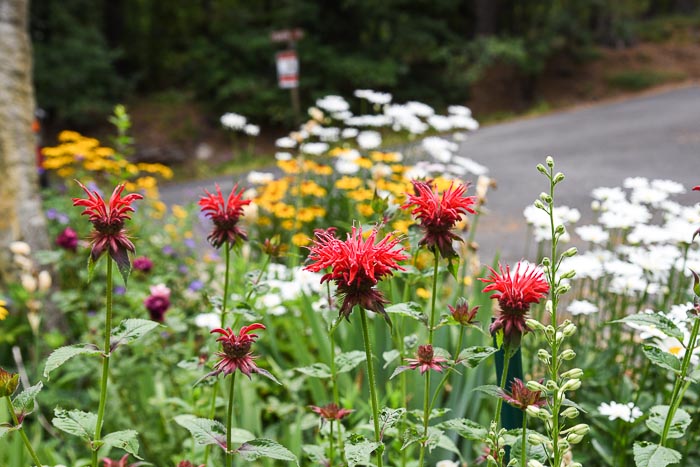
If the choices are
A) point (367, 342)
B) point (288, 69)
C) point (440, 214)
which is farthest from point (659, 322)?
point (288, 69)

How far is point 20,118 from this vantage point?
3.69m

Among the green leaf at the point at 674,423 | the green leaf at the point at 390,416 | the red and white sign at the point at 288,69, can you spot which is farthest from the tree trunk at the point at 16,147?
the red and white sign at the point at 288,69

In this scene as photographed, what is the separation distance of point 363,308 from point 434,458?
1097 mm

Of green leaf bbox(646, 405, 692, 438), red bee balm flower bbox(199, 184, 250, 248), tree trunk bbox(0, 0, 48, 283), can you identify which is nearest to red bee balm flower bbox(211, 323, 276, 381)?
red bee balm flower bbox(199, 184, 250, 248)

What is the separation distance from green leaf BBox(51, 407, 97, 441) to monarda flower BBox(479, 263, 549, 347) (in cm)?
77

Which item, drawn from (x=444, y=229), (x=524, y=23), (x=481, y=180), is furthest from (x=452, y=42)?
(x=444, y=229)

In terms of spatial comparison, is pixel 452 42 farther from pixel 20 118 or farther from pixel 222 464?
pixel 222 464

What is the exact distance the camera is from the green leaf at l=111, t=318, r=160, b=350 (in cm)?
120

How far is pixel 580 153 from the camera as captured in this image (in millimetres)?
9289

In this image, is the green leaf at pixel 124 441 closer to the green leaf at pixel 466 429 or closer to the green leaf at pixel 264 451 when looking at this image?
the green leaf at pixel 264 451

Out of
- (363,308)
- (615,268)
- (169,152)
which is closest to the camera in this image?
(363,308)

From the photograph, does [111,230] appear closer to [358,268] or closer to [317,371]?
[358,268]

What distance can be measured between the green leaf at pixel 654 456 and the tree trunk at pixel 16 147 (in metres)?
3.47

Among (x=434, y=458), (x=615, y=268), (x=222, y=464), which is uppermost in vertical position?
(x=615, y=268)
